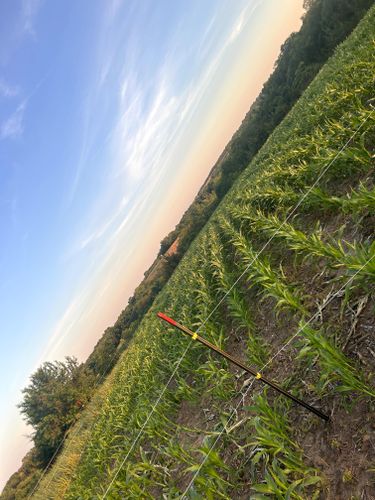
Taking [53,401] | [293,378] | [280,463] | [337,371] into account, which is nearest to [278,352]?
[293,378]

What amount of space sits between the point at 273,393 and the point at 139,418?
524 cm

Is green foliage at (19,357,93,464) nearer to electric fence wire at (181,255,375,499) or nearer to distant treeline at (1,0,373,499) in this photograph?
distant treeline at (1,0,373,499)

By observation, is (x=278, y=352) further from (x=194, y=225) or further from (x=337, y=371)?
(x=194, y=225)

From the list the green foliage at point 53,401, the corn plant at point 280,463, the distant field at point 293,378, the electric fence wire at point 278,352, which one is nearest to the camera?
the corn plant at point 280,463

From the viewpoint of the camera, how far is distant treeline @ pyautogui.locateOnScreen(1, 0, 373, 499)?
113 feet

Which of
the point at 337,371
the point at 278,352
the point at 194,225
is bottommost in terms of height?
the point at 337,371

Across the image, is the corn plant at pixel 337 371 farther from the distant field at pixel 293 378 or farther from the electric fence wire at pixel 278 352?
the electric fence wire at pixel 278 352

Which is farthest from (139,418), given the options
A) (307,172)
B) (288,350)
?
(307,172)

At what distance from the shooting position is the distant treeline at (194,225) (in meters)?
34.5

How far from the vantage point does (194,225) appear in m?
54.0

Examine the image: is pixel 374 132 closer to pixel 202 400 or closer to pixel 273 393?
pixel 273 393

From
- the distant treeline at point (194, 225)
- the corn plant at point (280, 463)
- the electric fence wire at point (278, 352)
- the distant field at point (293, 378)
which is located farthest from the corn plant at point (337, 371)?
the distant treeline at point (194, 225)

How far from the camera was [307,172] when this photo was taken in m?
8.74

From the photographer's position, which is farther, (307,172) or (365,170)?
(307,172)
